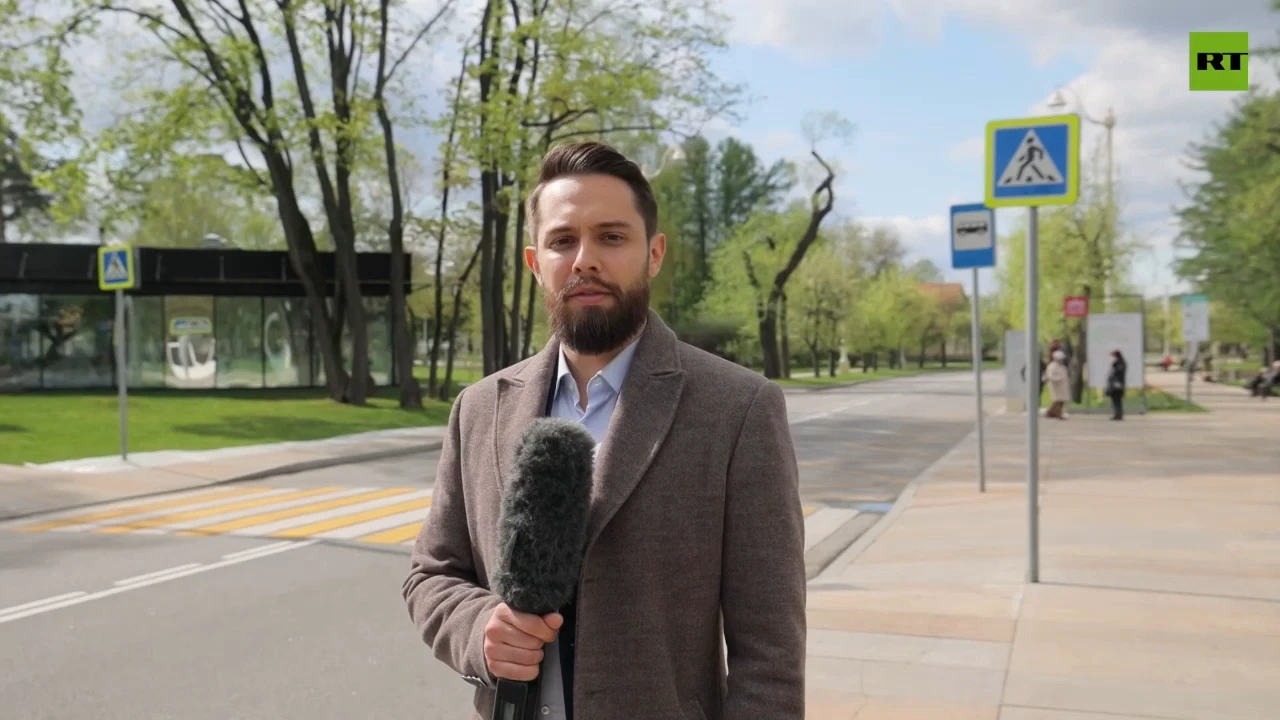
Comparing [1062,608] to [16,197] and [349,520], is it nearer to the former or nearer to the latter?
[349,520]

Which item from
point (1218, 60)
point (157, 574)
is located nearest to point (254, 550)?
point (157, 574)

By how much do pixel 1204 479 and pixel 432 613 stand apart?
1491 centimetres

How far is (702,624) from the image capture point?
2168mm

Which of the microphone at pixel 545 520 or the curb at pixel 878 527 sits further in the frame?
the curb at pixel 878 527

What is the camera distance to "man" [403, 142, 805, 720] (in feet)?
6.80

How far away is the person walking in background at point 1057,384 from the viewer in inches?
1107

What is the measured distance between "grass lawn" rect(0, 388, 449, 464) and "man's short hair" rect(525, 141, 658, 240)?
57.6 feet

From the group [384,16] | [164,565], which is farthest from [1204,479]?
[384,16]

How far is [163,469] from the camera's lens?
16.9 metres

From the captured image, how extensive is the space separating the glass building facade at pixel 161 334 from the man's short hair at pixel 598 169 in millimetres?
36315

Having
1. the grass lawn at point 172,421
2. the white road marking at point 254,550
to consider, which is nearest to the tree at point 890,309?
the grass lawn at point 172,421

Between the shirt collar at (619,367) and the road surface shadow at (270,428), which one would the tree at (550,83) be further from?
the shirt collar at (619,367)

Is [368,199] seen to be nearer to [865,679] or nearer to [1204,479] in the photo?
[1204,479]

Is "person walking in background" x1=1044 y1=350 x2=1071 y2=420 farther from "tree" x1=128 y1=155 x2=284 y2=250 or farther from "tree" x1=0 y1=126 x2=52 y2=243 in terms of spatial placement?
"tree" x1=0 y1=126 x2=52 y2=243
